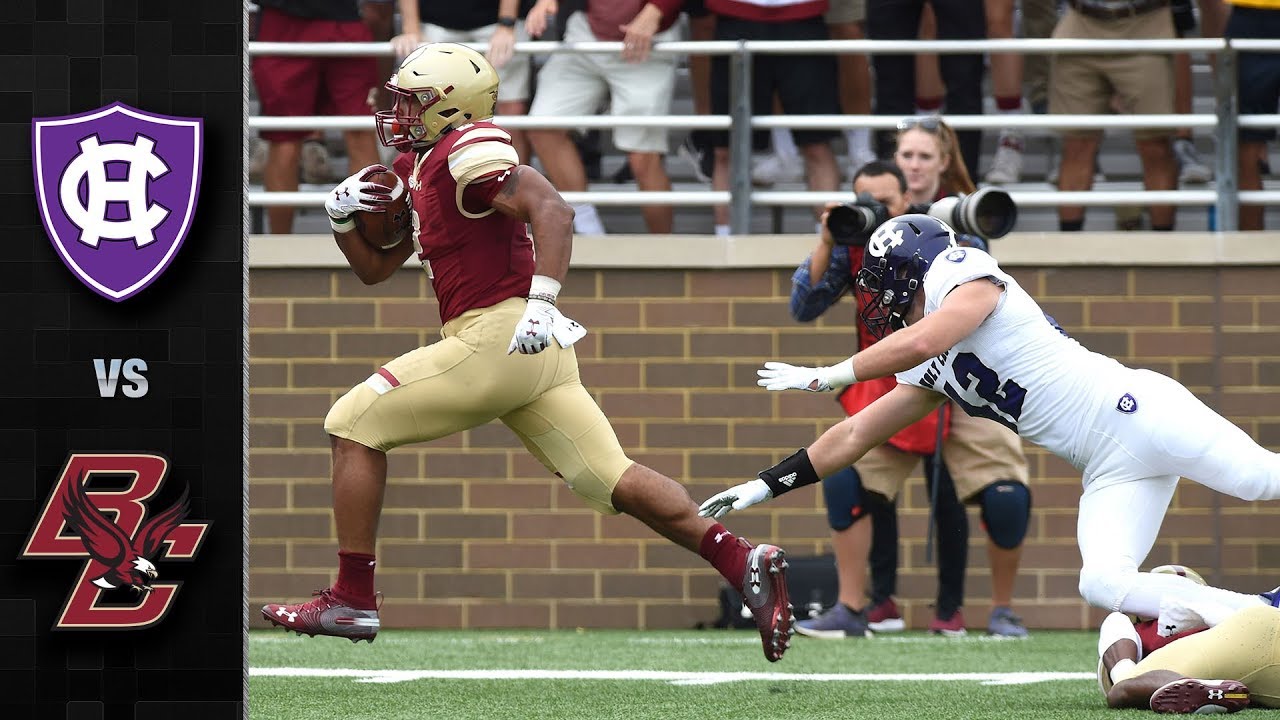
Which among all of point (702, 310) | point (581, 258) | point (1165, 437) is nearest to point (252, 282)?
point (581, 258)

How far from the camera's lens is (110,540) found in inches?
133

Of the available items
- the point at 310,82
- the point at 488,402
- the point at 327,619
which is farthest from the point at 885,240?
the point at 310,82

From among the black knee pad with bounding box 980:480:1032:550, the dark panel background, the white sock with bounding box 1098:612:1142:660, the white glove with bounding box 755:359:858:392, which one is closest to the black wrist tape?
the white glove with bounding box 755:359:858:392

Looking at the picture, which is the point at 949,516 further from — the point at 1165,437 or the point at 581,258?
the point at 1165,437

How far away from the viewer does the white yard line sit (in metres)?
5.87

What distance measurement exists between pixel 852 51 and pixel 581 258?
4.98 ft

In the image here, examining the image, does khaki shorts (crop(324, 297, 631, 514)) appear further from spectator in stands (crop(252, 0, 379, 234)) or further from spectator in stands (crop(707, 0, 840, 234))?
spectator in stands (crop(252, 0, 379, 234))

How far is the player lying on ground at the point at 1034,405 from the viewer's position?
4957 mm

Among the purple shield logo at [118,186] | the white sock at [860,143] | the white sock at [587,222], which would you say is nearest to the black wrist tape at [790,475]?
the purple shield logo at [118,186]

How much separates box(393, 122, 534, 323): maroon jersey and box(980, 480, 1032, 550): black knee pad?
284cm

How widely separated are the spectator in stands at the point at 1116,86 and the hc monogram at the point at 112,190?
20.0 feet

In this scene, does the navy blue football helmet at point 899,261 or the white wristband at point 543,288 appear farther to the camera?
the navy blue football helmet at point 899,261

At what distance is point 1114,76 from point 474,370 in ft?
14.5

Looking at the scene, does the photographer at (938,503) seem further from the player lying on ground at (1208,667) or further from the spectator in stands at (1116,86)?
the player lying on ground at (1208,667)
